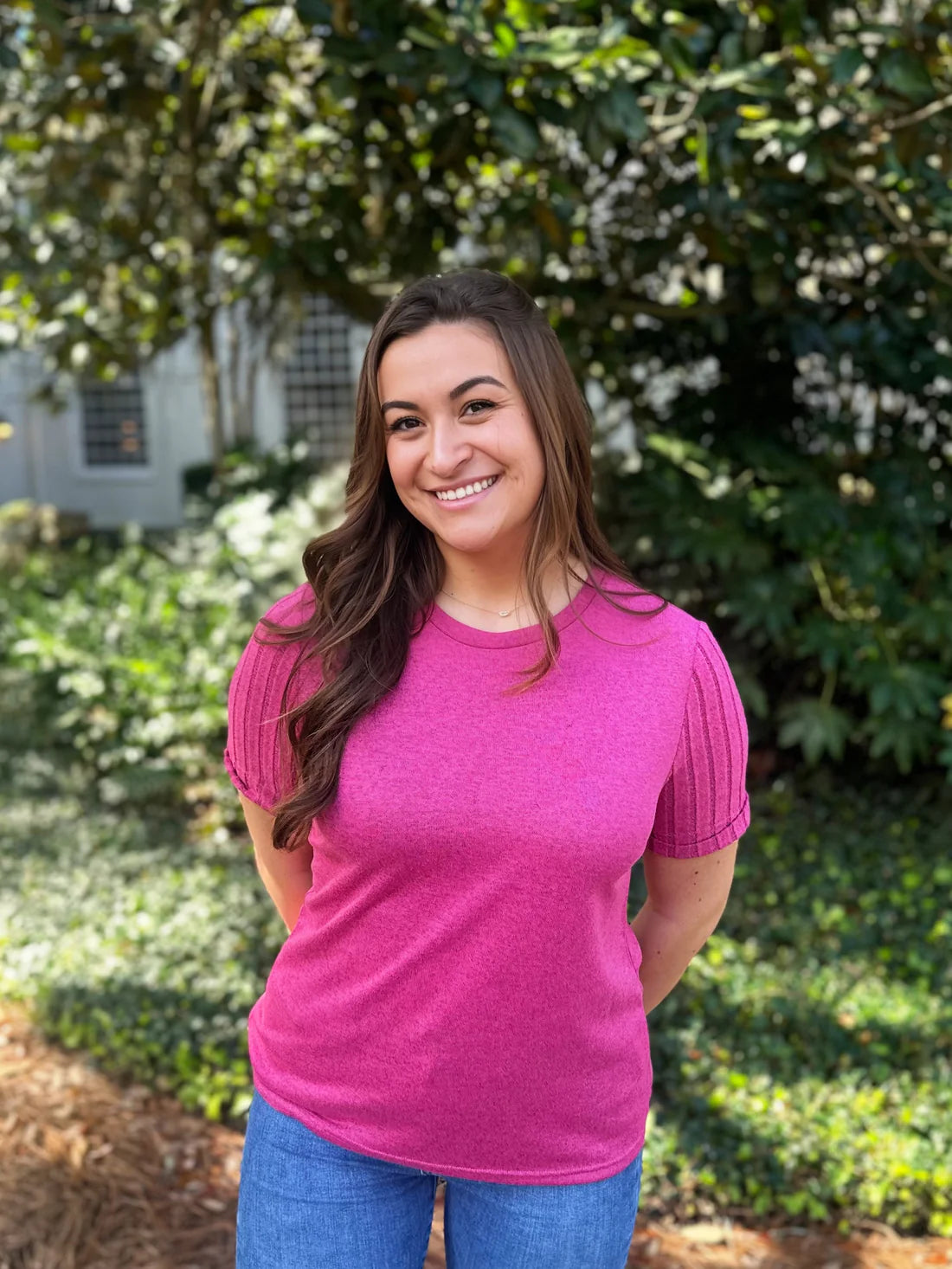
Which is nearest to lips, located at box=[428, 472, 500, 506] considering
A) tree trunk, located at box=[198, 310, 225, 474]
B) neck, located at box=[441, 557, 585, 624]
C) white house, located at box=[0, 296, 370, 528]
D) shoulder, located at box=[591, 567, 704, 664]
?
neck, located at box=[441, 557, 585, 624]

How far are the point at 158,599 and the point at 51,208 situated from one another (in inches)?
84.4

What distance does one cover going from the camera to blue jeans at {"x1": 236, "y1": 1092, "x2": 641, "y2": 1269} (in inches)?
62.8

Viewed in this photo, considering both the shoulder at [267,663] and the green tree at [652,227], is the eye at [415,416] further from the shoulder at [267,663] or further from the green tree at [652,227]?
the green tree at [652,227]

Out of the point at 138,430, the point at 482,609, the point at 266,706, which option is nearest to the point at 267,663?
the point at 266,706

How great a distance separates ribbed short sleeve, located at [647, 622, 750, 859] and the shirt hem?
1.46 ft

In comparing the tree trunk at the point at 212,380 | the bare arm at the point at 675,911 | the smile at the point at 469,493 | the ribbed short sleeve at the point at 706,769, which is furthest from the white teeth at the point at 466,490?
the tree trunk at the point at 212,380

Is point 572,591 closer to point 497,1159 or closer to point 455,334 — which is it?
point 455,334

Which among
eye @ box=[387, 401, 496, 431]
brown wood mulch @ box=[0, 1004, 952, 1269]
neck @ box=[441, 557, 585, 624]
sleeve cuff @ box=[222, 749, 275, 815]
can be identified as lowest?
brown wood mulch @ box=[0, 1004, 952, 1269]

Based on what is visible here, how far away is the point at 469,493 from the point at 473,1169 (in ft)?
2.96

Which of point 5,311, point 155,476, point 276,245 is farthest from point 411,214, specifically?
point 155,476

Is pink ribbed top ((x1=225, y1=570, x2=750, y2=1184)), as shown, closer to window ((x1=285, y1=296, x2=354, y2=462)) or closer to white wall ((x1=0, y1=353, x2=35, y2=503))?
window ((x1=285, y1=296, x2=354, y2=462))

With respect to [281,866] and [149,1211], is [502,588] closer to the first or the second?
[281,866]

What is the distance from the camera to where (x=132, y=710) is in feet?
20.0

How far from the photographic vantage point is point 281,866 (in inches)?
77.9
